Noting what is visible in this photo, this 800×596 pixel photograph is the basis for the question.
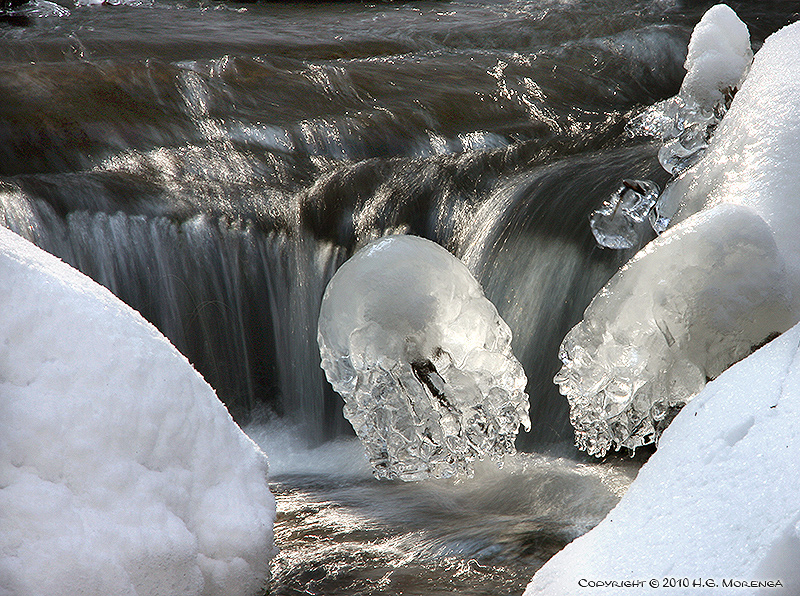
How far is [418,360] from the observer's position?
2.23 metres

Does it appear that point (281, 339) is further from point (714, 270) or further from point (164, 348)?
point (714, 270)

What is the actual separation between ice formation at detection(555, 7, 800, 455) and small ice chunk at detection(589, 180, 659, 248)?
1.84ft

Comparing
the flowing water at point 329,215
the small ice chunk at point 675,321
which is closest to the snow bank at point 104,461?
the flowing water at point 329,215

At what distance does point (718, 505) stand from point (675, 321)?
0.85m

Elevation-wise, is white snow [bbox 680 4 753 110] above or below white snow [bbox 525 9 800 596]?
above

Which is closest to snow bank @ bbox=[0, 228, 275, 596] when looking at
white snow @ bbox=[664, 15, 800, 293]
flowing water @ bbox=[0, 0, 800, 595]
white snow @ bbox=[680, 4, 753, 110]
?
flowing water @ bbox=[0, 0, 800, 595]

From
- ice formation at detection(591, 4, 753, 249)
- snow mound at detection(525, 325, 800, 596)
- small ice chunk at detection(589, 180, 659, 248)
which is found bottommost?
snow mound at detection(525, 325, 800, 596)

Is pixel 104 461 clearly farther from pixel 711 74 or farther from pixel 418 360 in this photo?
pixel 711 74

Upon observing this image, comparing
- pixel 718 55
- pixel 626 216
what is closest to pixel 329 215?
pixel 626 216

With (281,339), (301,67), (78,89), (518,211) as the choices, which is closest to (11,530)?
(281,339)

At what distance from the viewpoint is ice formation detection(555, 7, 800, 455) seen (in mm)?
1966

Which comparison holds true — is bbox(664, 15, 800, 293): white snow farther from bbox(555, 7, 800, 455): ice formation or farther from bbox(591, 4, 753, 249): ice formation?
bbox(591, 4, 753, 249): ice formation

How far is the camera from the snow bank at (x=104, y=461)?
155 centimetres

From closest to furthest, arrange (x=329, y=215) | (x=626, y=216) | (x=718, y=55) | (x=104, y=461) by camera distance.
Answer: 1. (x=104, y=461)
2. (x=626, y=216)
3. (x=329, y=215)
4. (x=718, y=55)
